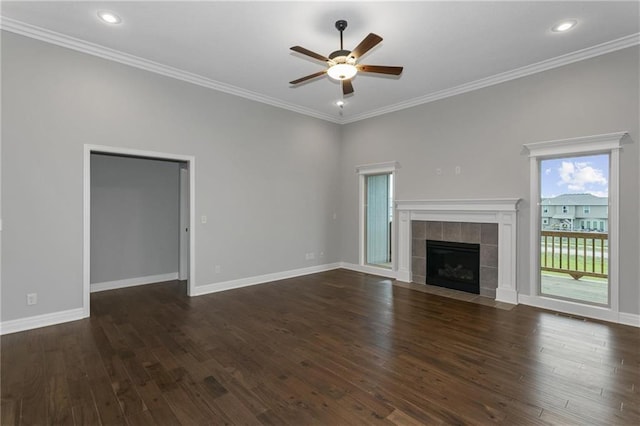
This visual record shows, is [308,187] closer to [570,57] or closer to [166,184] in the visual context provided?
[166,184]

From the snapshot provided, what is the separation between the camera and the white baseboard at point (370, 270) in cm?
628

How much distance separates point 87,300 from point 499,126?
6388mm

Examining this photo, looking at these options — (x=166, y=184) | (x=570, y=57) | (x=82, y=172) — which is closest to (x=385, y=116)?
(x=570, y=57)

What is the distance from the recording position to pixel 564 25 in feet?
11.4

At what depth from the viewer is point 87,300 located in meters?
3.98

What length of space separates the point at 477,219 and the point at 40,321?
618 cm

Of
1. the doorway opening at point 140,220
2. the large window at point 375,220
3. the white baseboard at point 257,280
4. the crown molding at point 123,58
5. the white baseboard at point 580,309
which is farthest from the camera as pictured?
the large window at point 375,220

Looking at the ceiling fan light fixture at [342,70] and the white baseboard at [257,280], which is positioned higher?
the ceiling fan light fixture at [342,70]

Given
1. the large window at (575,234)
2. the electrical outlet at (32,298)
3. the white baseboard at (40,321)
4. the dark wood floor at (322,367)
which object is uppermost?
the large window at (575,234)

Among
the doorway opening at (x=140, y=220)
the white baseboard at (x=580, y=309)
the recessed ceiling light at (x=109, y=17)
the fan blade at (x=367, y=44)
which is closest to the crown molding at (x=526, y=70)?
the fan blade at (x=367, y=44)

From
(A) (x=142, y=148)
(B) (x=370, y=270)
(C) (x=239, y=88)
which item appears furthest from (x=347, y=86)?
(B) (x=370, y=270)

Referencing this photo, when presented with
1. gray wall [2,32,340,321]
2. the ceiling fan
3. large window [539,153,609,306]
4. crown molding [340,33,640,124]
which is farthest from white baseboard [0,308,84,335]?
large window [539,153,609,306]

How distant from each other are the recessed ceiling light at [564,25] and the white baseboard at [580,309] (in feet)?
11.2

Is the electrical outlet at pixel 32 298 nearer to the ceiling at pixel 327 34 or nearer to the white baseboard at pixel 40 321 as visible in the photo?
the white baseboard at pixel 40 321
